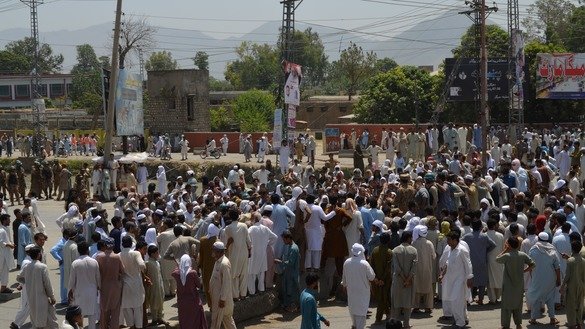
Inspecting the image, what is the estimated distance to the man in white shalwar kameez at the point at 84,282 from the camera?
38.3 ft

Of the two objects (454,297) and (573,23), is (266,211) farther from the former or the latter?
(573,23)

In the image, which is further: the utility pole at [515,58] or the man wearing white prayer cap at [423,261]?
the utility pole at [515,58]

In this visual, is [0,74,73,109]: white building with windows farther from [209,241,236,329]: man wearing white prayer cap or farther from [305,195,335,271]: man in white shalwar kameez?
[209,241,236,329]: man wearing white prayer cap

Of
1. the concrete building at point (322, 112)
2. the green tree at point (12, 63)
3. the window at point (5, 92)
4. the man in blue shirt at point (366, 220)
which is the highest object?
the green tree at point (12, 63)

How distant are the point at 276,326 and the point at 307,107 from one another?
184ft

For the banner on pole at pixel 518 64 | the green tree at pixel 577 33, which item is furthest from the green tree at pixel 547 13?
the banner on pole at pixel 518 64

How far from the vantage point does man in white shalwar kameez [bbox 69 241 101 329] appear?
38.3 ft

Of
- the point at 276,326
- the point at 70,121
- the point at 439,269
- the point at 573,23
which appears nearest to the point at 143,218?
the point at 276,326

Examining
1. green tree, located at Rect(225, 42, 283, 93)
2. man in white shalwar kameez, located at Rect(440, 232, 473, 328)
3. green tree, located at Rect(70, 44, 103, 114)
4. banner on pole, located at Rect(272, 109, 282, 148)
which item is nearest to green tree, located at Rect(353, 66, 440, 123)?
green tree, located at Rect(70, 44, 103, 114)

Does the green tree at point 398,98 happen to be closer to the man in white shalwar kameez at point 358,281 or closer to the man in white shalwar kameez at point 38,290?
the man in white shalwar kameez at point 358,281

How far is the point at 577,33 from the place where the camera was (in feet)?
236

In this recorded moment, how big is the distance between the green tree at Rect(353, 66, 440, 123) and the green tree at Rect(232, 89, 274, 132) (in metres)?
6.60

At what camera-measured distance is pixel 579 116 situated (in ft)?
162

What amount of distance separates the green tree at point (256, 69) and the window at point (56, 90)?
21636 millimetres
